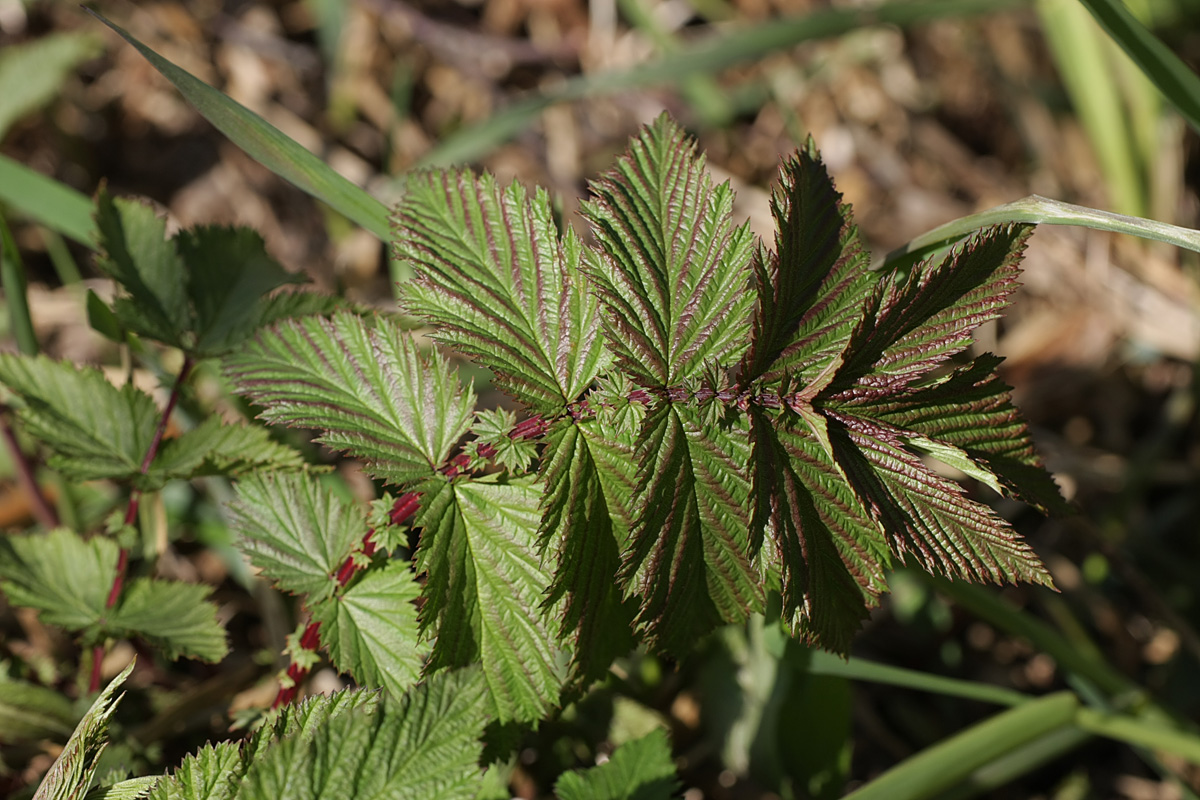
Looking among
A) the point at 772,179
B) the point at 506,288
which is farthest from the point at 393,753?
the point at 772,179

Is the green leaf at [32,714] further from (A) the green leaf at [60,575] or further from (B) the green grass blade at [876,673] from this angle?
(B) the green grass blade at [876,673]

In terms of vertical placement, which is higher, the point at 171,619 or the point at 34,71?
the point at 34,71

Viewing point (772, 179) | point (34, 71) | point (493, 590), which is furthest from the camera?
point (34, 71)

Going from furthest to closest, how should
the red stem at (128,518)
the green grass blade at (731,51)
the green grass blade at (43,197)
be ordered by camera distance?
the green grass blade at (731,51), the green grass blade at (43,197), the red stem at (128,518)

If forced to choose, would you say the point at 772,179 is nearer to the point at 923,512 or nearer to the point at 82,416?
the point at 923,512

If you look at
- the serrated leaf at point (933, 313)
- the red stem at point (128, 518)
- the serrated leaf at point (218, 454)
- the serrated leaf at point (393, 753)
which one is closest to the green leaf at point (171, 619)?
the red stem at point (128, 518)

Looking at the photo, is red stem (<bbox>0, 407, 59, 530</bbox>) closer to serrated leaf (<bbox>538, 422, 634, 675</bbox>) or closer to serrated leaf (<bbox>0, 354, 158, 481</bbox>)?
serrated leaf (<bbox>0, 354, 158, 481</bbox>)

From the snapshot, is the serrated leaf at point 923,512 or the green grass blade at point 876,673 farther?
the green grass blade at point 876,673

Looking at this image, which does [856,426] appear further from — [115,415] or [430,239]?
[115,415]
